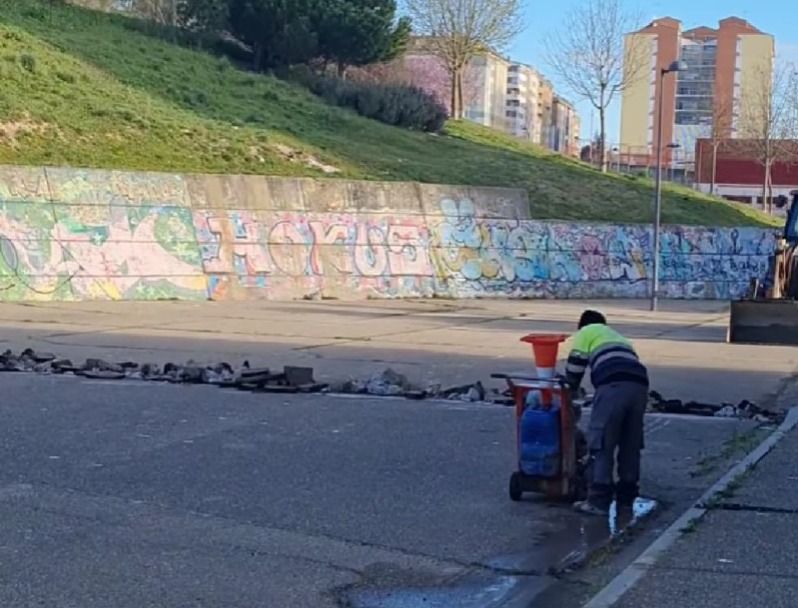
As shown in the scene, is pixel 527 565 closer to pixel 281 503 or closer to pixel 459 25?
pixel 281 503

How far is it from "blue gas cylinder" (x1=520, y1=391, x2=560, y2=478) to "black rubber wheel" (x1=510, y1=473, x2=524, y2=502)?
0.51ft

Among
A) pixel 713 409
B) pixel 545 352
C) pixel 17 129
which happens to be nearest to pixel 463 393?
pixel 713 409

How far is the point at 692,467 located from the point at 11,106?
90.2ft

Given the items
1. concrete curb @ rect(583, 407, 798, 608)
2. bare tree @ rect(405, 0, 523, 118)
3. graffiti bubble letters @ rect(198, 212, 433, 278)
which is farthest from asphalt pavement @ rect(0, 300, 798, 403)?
bare tree @ rect(405, 0, 523, 118)

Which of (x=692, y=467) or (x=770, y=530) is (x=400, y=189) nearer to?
(x=692, y=467)

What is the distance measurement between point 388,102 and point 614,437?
4272cm

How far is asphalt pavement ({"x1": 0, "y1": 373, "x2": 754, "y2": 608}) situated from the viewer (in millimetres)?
7102

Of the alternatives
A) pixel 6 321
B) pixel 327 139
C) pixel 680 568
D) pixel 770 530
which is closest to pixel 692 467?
pixel 770 530

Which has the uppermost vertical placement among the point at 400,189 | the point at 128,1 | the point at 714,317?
the point at 128,1

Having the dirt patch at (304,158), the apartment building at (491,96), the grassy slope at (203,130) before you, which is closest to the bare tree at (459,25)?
the grassy slope at (203,130)

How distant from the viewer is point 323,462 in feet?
35.0

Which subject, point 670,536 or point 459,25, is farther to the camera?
point 459,25

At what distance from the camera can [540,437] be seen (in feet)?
30.2

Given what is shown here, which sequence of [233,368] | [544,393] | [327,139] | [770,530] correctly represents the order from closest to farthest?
[770,530] < [544,393] < [233,368] < [327,139]
